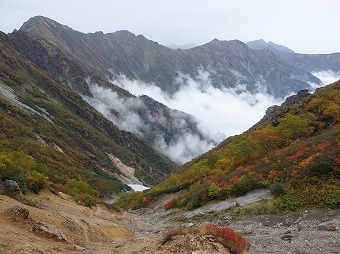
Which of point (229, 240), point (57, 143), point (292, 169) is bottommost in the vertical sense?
point (229, 240)

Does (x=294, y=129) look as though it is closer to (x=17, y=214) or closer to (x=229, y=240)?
(x=229, y=240)

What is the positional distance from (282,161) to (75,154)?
405 ft

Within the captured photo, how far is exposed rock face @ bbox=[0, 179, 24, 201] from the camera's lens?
81.7 feet

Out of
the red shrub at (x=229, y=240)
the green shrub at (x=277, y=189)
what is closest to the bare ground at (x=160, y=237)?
the red shrub at (x=229, y=240)

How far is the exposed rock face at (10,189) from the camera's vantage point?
24.9m

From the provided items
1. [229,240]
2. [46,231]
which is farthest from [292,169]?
[46,231]

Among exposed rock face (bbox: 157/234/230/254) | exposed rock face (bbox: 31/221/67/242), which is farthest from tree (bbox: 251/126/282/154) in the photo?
exposed rock face (bbox: 157/234/230/254)

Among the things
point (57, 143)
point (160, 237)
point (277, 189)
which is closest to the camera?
point (160, 237)

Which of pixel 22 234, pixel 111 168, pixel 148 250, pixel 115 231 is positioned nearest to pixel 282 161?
pixel 115 231

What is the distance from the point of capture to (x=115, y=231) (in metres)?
29.9

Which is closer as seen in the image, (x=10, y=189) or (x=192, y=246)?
(x=192, y=246)

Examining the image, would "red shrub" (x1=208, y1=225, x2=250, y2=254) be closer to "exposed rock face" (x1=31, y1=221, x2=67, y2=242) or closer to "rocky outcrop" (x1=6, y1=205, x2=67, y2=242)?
"exposed rock face" (x1=31, y1=221, x2=67, y2=242)

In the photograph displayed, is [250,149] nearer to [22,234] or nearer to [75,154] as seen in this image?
[22,234]

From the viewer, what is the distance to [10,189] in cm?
2556
